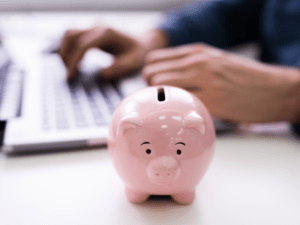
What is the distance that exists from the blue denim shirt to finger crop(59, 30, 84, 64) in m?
0.26

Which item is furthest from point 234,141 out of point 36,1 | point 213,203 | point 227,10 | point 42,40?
point 36,1

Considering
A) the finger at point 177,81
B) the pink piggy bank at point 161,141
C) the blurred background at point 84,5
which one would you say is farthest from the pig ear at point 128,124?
the blurred background at point 84,5

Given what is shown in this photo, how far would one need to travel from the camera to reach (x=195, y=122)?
28 cm

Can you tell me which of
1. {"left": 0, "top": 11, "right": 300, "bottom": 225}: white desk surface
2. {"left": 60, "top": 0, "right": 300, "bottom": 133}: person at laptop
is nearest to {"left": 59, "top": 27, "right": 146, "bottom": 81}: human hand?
{"left": 60, "top": 0, "right": 300, "bottom": 133}: person at laptop

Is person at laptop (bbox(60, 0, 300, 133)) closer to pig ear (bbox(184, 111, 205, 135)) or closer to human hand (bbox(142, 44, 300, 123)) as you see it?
human hand (bbox(142, 44, 300, 123))

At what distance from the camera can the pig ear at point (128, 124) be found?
0.28m

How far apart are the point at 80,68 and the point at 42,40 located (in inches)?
10.5

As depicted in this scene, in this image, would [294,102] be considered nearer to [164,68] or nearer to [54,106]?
[164,68]

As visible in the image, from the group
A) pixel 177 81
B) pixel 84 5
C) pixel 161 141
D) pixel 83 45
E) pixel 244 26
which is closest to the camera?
pixel 161 141

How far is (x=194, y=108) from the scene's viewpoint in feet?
0.99

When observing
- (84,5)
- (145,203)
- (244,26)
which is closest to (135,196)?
(145,203)

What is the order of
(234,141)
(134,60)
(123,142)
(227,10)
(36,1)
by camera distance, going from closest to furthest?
1. (123,142)
2. (234,141)
3. (134,60)
4. (227,10)
5. (36,1)

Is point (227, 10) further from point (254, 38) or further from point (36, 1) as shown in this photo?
point (36, 1)

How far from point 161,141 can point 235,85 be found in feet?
0.92
